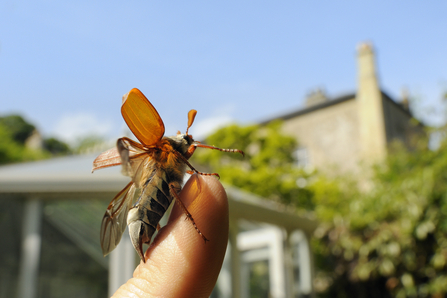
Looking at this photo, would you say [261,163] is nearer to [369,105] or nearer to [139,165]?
[369,105]

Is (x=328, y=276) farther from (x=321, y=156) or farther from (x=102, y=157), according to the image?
(x=102, y=157)

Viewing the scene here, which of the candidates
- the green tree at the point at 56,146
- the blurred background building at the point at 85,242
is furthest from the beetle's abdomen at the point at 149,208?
the green tree at the point at 56,146

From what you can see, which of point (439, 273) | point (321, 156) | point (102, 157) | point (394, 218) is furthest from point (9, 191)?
point (321, 156)

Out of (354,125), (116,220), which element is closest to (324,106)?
(354,125)

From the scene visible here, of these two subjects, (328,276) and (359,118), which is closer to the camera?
(328,276)

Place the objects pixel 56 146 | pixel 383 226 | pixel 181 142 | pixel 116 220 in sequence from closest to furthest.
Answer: pixel 181 142
pixel 116 220
pixel 383 226
pixel 56 146

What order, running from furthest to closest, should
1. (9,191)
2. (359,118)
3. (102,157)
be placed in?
1. (359,118)
2. (9,191)
3. (102,157)
